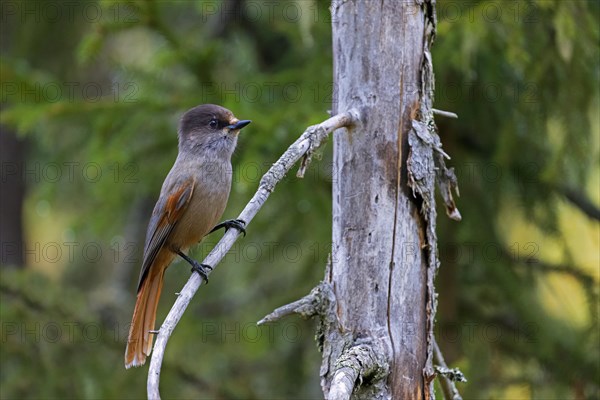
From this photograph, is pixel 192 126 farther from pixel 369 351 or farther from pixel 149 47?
pixel 149 47

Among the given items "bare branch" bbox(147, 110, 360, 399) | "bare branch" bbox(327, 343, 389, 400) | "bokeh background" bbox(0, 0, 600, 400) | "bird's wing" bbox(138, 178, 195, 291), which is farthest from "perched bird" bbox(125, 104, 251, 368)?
"bare branch" bbox(327, 343, 389, 400)

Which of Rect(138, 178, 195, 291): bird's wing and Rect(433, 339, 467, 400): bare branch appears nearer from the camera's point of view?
Rect(433, 339, 467, 400): bare branch

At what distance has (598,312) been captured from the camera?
18.9 feet

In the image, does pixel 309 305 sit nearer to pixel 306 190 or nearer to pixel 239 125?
pixel 239 125

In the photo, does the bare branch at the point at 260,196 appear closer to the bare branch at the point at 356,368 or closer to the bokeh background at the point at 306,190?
the bare branch at the point at 356,368

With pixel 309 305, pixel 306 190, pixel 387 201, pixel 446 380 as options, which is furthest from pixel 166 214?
pixel 446 380

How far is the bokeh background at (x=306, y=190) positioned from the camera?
5.01m

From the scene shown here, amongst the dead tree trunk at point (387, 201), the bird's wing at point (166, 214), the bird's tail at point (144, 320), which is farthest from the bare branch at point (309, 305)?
the bird's wing at point (166, 214)

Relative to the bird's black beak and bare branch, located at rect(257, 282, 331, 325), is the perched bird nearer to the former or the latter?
the bird's black beak

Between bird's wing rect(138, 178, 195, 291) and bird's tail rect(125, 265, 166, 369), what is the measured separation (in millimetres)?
91

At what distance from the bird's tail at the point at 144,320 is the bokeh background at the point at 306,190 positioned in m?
0.78

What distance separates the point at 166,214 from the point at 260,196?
5.98 ft

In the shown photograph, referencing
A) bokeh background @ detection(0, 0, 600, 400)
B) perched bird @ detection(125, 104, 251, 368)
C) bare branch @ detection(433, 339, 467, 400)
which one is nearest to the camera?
bare branch @ detection(433, 339, 467, 400)

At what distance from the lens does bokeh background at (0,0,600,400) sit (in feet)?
16.4
